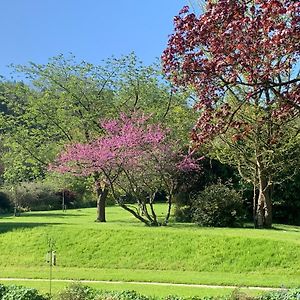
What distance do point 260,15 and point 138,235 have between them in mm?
11887

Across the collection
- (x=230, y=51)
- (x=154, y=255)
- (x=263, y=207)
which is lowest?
(x=154, y=255)

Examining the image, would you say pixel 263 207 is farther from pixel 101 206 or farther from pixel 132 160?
pixel 101 206

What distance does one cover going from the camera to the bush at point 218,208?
2128 cm

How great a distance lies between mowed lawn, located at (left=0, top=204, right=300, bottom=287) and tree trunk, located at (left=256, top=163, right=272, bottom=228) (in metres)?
6.04

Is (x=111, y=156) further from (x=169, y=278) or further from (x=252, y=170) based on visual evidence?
(x=169, y=278)

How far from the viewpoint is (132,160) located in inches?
827

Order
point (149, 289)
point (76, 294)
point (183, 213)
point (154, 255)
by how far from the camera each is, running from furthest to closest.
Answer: point (183, 213) → point (154, 255) → point (149, 289) → point (76, 294)

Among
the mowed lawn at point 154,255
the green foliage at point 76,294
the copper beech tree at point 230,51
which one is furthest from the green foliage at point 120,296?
the mowed lawn at point 154,255

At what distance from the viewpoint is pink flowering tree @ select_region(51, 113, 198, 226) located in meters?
21.0

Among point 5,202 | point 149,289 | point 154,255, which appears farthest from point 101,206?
point 5,202

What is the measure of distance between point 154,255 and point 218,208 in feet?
19.7

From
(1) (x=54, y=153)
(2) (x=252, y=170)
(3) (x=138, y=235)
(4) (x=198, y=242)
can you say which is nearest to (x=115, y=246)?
(3) (x=138, y=235)

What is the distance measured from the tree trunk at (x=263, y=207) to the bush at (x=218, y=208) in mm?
1645

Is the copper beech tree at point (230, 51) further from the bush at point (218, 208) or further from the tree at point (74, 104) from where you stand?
the tree at point (74, 104)
